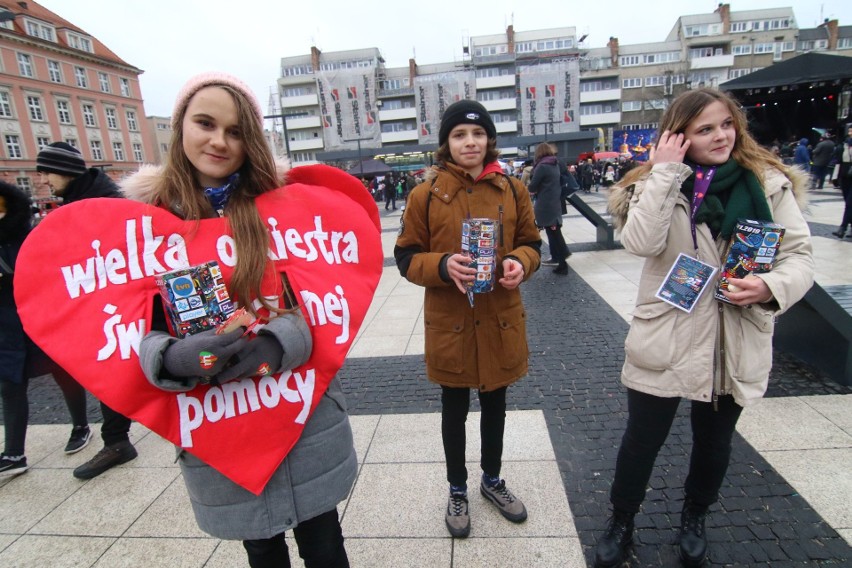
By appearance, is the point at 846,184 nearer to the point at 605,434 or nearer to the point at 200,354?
the point at 605,434

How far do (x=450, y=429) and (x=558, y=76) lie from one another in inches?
2024

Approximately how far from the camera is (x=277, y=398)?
1233mm

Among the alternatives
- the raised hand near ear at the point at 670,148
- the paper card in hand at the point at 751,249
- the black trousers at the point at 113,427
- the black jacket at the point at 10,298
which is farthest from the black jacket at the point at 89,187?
the paper card in hand at the point at 751,249

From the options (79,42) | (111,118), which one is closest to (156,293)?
(111,118)

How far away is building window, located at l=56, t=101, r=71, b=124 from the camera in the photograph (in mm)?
41781

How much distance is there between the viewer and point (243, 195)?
4.30 feet

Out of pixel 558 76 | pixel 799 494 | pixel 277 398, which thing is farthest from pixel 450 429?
pixel 558 76

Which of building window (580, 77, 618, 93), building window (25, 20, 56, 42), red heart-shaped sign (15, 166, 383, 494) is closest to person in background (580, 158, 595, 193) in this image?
red heart-shaped sign (15, 166, 383, 494)

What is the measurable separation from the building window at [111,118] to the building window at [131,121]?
55.1 inches

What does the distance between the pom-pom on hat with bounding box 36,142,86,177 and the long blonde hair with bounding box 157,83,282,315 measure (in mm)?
1694

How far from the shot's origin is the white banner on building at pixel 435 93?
47.7 m

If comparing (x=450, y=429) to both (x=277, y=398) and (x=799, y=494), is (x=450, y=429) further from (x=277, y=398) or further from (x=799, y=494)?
(x=799, y=494)

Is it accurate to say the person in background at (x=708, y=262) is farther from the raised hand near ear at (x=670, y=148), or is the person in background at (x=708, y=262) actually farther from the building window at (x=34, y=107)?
the building window at (x=34, y=107)

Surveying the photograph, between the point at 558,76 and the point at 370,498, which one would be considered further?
the point at 558,76
